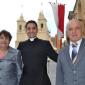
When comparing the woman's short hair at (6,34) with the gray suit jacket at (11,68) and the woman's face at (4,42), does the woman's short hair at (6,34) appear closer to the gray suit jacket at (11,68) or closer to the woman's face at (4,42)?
the woman's face at (4,42)

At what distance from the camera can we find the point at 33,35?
8.32 m

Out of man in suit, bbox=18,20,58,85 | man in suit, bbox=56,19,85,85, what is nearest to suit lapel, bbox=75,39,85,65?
man in suit, bbox=56,19,85,85

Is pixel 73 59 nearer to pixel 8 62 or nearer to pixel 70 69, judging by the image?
pixel 70 69

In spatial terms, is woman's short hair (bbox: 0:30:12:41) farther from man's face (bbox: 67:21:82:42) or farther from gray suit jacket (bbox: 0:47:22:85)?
man's face (bbox: 67:21:82:42)

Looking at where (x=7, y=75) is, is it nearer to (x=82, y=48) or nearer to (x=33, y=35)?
(x=33, y=35)

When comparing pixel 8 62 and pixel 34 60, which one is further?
pixel 34 60

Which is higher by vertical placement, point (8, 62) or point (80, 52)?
point (80, 52)

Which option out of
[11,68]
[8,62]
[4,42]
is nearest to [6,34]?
[4,42]

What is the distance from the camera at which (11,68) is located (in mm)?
8117

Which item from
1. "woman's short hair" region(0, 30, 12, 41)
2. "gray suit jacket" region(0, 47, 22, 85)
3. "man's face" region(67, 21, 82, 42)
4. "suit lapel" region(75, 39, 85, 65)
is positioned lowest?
"gray suit jacket" region(0, 47, 22, 85)

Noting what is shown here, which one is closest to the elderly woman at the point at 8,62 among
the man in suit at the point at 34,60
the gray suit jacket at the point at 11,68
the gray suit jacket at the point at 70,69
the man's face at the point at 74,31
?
the gray suit jacket at the point at 11,68

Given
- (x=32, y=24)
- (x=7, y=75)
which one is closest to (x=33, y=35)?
(x=32, y=24)

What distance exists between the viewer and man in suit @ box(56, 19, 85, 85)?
6504 mm

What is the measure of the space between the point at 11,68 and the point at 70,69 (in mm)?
1809
